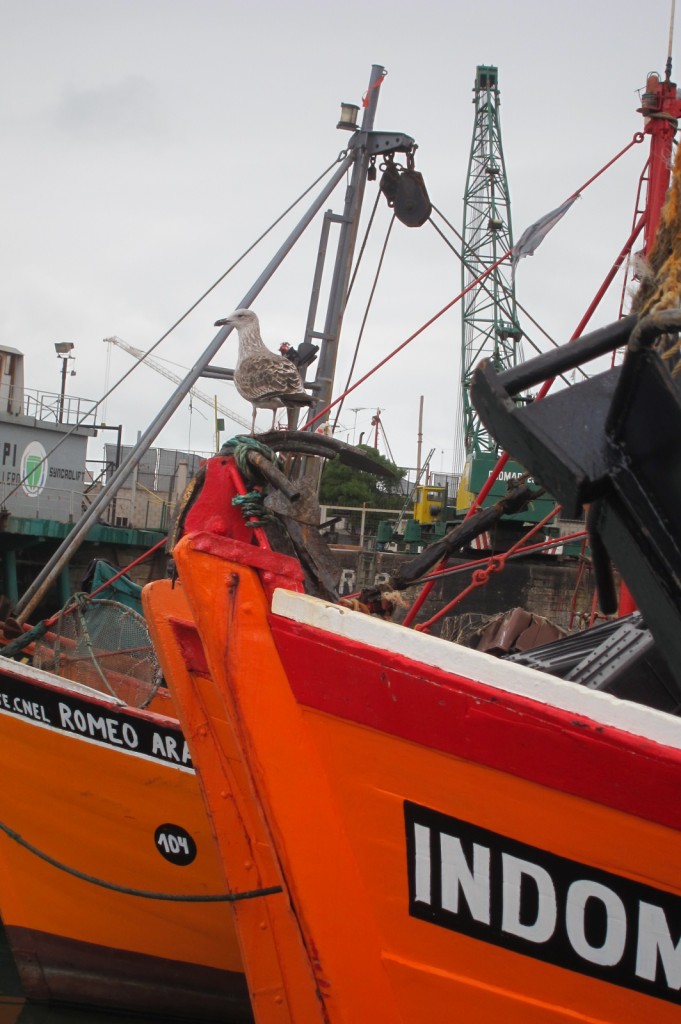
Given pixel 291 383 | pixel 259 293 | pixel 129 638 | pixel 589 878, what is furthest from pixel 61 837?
pixel 589 878

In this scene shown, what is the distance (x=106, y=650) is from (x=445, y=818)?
4762mm

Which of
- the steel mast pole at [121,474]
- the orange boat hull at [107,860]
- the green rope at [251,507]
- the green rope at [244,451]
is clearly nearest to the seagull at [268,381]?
the steel mast pole at [121,474]

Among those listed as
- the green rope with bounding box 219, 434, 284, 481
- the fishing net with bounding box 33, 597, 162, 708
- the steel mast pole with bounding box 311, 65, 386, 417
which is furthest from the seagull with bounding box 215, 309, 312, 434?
the green rope with bounding box 219, 434, 284, 481

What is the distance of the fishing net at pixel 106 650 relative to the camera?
676 centimetres

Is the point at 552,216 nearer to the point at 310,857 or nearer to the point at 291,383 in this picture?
the point at 291,383

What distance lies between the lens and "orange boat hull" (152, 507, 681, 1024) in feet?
7.72

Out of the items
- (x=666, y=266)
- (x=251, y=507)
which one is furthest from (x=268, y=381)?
(x=666, y=266)

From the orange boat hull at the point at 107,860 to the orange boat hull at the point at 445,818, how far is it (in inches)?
131

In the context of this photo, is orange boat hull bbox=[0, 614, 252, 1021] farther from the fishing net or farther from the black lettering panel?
the black lettering panel

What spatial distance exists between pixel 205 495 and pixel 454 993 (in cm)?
166

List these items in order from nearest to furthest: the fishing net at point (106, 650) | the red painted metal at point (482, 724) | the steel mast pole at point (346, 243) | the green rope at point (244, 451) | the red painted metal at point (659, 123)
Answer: the red painted metal at point (482, 724), the green rope at point (244, 451), the red painted metal at point (659, 123), the fishing net at point (106, 650), the steel mast pole at point (346, 243)

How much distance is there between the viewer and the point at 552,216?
683cm

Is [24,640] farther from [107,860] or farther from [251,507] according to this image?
[251,507]

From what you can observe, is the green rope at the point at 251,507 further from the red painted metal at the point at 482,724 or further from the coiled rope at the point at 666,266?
the coiled rope at the point at 666,266
